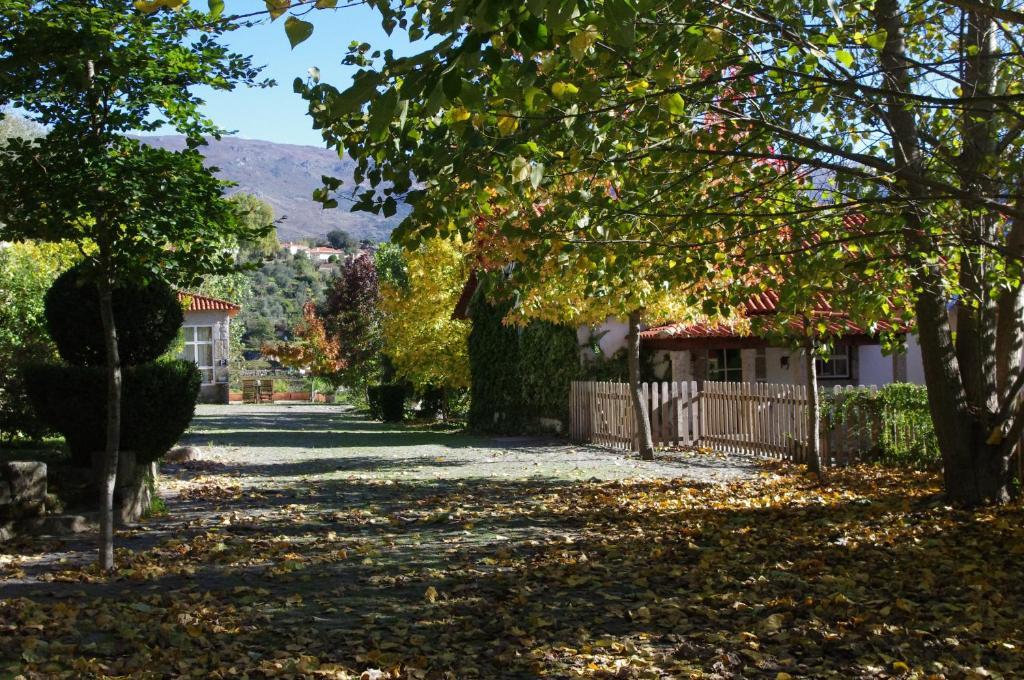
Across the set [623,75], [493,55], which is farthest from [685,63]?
[493,55]

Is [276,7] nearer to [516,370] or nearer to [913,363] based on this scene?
[516,370]

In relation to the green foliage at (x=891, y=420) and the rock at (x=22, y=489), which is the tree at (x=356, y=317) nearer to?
the green foliage at (x=891, y=420)

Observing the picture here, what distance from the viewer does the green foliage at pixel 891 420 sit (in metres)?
14.2

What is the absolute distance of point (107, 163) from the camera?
7.61 metres

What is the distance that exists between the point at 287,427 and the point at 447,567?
22117mm

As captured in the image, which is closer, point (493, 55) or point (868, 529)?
point (493, 55)

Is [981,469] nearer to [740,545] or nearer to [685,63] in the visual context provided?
[740,545]

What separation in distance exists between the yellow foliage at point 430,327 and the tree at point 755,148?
716 inches

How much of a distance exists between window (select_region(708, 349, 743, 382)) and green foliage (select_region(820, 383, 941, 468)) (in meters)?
7.38

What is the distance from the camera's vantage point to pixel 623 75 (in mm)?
6785

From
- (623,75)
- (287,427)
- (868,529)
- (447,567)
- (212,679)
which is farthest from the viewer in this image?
(287,427)

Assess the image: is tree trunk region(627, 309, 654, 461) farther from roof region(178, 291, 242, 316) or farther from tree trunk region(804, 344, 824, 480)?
roof region(178, 291, 242, 316)

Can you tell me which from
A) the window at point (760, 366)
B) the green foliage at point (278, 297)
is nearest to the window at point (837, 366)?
the window at point (760, 366)

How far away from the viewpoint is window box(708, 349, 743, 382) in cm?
2339
